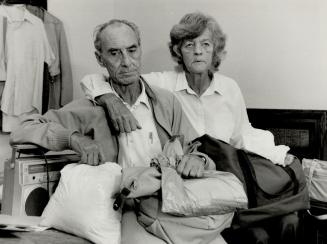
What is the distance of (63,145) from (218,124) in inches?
35.8

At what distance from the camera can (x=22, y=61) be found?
3.05 m

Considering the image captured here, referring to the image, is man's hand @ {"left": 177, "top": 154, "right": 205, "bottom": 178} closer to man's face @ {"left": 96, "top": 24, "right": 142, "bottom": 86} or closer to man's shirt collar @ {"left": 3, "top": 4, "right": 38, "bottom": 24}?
man's face @ {"left": 96, "top": 24, "right": 142, "bottom": 86}

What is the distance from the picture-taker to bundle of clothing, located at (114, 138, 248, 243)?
138 centimetres

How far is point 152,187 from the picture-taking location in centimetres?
140

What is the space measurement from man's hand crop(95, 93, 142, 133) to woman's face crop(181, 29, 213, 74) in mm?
580

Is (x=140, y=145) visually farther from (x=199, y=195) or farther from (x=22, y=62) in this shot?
(x=22, y=62)

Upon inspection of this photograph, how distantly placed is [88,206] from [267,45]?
5.51 feet

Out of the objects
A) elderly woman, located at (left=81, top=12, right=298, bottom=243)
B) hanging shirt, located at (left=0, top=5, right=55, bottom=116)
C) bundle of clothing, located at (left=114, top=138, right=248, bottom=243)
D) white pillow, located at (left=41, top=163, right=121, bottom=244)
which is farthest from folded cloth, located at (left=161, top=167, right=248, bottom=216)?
hanging shirt, located at (left=0, top=5, right=55, bottom=116)

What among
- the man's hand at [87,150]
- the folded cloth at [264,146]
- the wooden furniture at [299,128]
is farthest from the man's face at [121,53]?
the wooden furniture at [299,128]

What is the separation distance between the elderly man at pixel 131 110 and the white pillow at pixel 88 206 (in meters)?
0.23

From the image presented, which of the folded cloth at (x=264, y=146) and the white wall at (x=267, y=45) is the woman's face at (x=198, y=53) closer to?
the folded cloth at (x=264, y=146)

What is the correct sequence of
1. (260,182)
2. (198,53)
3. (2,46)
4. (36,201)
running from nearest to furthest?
(36,201)
(260,182)
(198,53)
(2,46)

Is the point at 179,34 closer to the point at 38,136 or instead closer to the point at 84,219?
the point at 38,136

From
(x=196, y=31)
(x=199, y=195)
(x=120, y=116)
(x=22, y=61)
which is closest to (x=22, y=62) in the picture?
(x=22, y=61)
